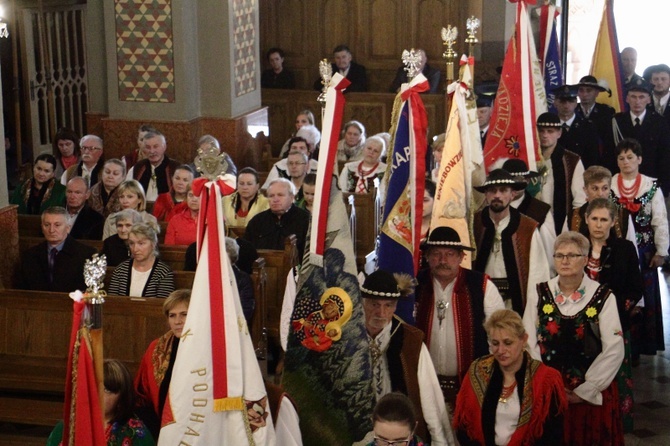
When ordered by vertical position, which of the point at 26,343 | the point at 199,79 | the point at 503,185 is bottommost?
the point at 26,343

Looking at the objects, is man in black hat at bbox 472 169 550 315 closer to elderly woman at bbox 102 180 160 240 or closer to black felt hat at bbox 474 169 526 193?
black felt hat at bbox 474 169 526 193

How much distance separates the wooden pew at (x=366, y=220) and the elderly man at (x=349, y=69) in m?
5.31

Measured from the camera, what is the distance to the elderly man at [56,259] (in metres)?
7.41

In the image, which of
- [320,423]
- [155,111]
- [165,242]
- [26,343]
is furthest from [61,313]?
[155,111]

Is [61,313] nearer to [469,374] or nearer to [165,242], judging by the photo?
[165,242]

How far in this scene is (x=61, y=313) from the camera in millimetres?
6863

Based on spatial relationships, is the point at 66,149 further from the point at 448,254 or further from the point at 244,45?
the point at 448,254

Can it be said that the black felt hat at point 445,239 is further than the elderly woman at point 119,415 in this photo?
Yes

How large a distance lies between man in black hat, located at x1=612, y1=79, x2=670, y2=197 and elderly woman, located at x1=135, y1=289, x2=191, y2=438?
6.16 m

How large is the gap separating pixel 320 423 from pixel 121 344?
2.33 meters

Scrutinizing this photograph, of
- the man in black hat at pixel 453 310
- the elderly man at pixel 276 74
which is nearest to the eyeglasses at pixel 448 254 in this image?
the man in black hat at pixel 453 310

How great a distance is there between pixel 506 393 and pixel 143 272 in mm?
2989

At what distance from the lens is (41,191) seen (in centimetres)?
942

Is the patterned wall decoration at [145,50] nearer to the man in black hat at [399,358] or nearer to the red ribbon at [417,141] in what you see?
the red ribbon at [417,141]
